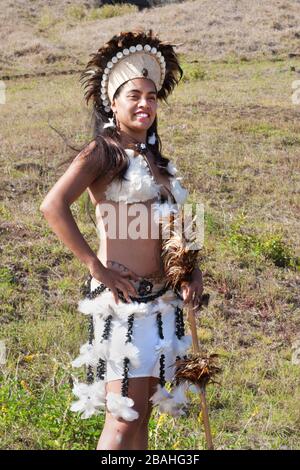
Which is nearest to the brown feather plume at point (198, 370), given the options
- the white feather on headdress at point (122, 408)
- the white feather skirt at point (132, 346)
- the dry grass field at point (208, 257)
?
the white feather skirt at point (132, 346)

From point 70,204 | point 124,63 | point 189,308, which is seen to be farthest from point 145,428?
point 124,63

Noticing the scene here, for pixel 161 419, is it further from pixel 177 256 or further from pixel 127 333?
pixel 177 256

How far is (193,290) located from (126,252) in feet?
1.02

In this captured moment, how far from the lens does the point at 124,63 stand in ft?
10.2

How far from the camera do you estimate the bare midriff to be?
302 centimetres

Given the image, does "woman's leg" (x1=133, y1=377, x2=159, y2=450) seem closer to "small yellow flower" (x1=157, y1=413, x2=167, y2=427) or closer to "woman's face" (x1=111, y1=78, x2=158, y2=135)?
"small yellow flower" (x1=157, y1=413, x2=167, y2=427)

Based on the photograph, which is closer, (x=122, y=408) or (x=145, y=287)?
(x=122, y=408)

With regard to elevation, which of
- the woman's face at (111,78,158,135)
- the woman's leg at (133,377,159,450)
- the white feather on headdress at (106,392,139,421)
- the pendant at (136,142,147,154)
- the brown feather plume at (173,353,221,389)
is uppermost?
the woman's face at (111,78,158,135)

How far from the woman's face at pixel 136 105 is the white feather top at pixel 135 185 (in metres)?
0.12

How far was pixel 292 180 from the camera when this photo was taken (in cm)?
897

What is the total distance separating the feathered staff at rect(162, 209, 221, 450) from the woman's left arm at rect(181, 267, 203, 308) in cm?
Answer: 2

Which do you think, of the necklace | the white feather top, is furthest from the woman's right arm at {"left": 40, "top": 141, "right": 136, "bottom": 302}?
the necklace

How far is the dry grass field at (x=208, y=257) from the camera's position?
12.8ft

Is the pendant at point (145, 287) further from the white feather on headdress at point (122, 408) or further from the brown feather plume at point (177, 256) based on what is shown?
the white feather on headdress at point (122, 408)
